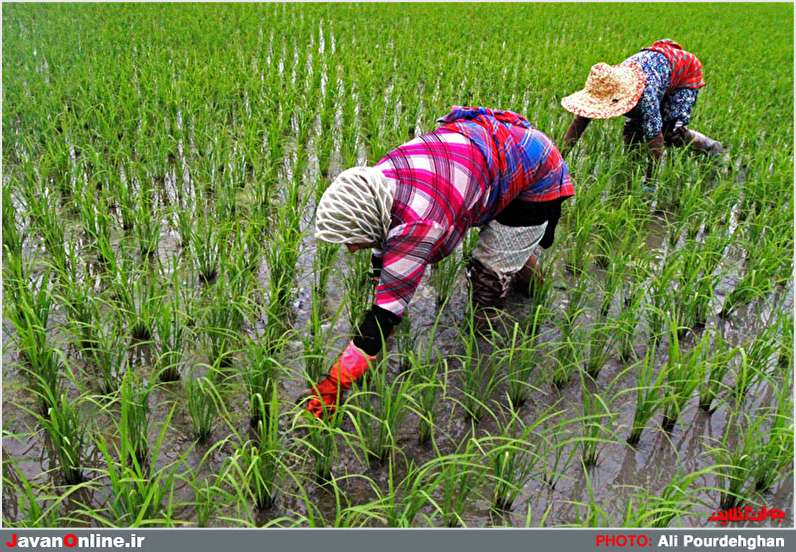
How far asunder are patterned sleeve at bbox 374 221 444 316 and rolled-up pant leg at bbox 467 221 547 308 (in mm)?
643

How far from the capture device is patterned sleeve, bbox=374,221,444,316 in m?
1.83

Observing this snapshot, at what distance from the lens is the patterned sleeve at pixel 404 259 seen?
1833 mm

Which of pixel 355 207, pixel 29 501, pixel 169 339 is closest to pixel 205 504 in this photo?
pixel 29 501

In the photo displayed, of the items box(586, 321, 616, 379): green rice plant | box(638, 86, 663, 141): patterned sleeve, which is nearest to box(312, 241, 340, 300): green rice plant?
box(586, 321, 616, 379): green rice plant

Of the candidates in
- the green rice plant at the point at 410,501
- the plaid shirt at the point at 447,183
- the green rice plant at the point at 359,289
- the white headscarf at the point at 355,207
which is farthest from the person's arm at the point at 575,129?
the green rice plant at the point at 410,501

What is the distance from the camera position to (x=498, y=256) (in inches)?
96.9

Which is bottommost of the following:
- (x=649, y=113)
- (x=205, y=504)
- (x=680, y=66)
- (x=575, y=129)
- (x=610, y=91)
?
(x=205, y=504)

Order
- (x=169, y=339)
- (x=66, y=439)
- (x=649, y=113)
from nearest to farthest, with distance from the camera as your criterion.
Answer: (x=66, y=439), (x=169, y=339), (x=649, y=113)

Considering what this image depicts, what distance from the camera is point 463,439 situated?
6.40 ft

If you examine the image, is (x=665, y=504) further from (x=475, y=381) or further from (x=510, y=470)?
(x=475, y=381)

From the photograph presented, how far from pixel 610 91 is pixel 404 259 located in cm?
208

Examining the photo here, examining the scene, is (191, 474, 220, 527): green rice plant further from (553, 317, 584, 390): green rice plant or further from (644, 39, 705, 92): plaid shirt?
(644, 39, 705, 92): plaid shirt

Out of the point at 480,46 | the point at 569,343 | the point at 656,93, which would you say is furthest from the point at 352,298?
the point at 480,46

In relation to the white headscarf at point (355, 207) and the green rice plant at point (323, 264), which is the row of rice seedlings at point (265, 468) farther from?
the green rice plant at point (323, 264)
